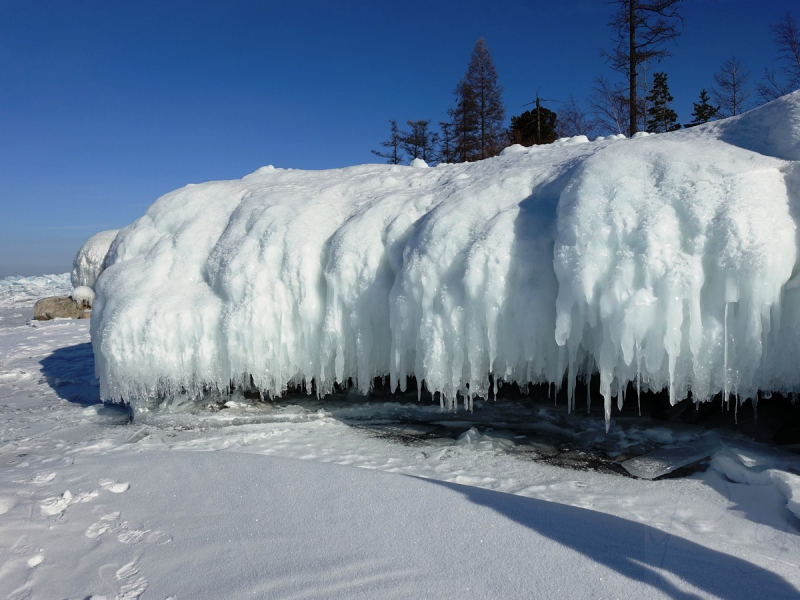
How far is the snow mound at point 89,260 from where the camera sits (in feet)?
46.3

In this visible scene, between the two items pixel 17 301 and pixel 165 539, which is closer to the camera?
pixel 165 539

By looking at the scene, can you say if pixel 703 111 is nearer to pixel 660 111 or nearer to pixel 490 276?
pixel 660 111

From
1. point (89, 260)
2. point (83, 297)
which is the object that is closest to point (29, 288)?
point (89, 260)

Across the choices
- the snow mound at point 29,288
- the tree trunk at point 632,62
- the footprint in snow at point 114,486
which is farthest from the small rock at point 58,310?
the tree trunk at point 632,62

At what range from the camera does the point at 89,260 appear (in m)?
14.1

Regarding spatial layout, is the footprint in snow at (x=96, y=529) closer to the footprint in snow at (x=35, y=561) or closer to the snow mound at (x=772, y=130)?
the footprint in snow at (x=35, y=561)

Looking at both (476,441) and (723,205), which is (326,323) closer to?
(476,441)

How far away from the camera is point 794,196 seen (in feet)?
10.5

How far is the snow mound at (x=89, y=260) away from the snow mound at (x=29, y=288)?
5491 millimetres

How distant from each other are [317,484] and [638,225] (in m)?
2.71

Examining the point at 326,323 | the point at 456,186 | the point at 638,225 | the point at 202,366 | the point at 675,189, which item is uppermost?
the point at 456,186

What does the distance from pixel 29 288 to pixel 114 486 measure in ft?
91.2

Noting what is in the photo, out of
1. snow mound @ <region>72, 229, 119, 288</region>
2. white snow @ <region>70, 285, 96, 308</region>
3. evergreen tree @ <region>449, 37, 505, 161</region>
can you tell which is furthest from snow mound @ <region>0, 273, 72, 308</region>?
evergreen tree @ <region>449, 37, 505, 161</region>

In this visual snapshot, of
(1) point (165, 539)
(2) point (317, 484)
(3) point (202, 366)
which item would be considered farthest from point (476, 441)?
(3) point (202, 366)
